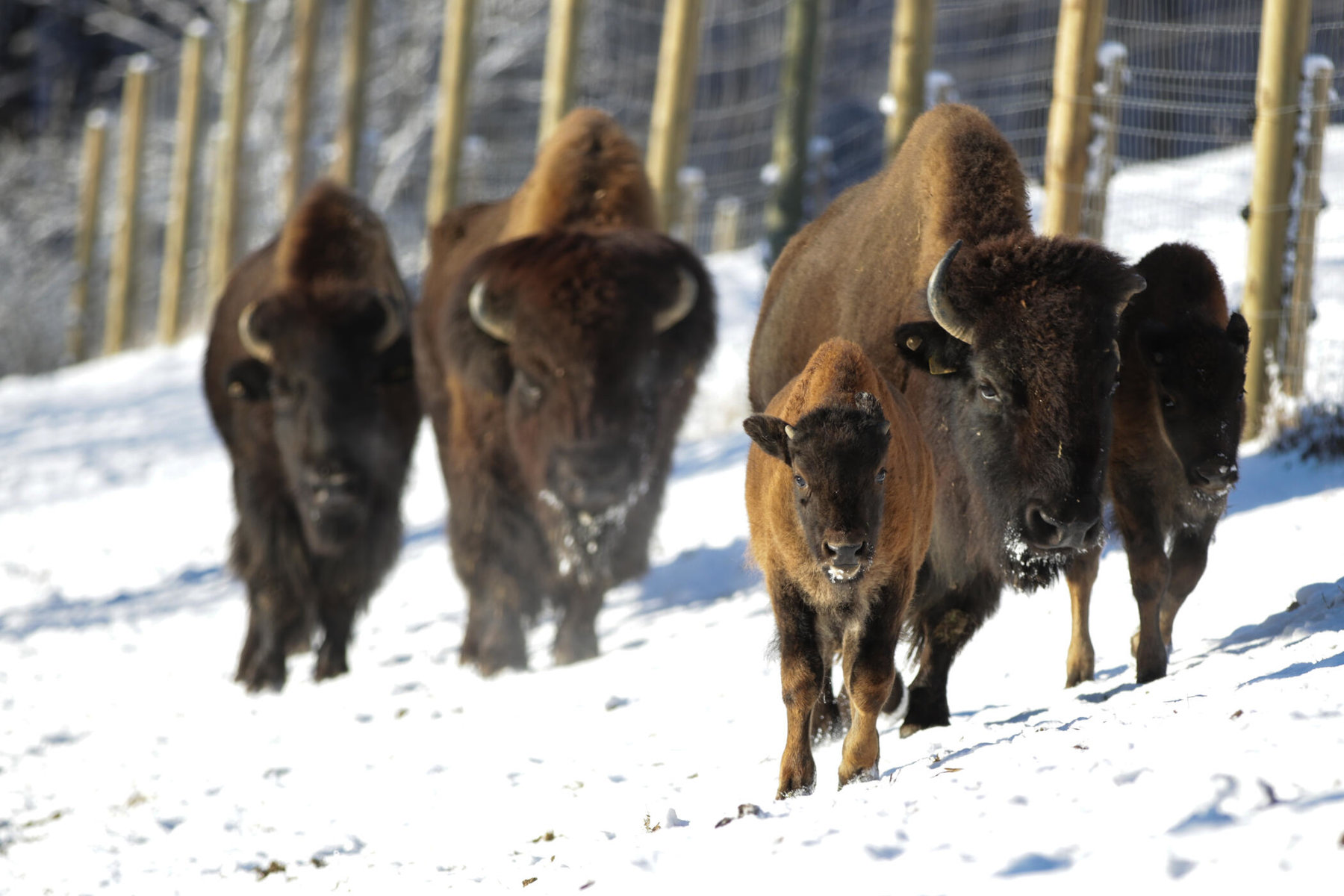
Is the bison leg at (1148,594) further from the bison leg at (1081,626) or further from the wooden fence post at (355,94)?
the wooden fence post at (355,94)

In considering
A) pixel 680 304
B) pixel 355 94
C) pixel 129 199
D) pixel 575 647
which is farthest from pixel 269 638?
pixel 129 199

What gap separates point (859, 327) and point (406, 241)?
80.3 ft

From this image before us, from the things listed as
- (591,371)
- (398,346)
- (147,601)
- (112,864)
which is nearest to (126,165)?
(147,601)

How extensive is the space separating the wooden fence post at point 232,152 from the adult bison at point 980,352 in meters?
16.5

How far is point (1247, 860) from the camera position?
8.84ft

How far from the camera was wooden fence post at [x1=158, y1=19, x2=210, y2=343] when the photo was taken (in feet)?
74.5

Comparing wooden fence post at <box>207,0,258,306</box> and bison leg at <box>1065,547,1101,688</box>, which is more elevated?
bison leg at <box>1065,547,1101,688</box>

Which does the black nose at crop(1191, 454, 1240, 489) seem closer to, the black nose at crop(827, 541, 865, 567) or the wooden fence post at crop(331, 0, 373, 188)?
the black nose at crop(827, 541, 865, 567)

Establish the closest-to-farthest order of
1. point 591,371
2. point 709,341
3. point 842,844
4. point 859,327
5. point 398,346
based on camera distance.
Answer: point 842,844 < point 859,327 < point 591,371 < point 709,341 < point 398,346

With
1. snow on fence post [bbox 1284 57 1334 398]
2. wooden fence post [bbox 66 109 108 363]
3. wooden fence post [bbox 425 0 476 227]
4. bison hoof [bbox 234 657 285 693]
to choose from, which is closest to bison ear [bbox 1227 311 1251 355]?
snow on fence post [bbox 1284 57 1334 398]

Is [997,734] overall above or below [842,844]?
below

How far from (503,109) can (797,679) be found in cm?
2818

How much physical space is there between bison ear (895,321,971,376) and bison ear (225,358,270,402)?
4465mm

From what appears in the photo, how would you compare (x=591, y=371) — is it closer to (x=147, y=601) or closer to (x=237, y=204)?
(x=147, y=601)
